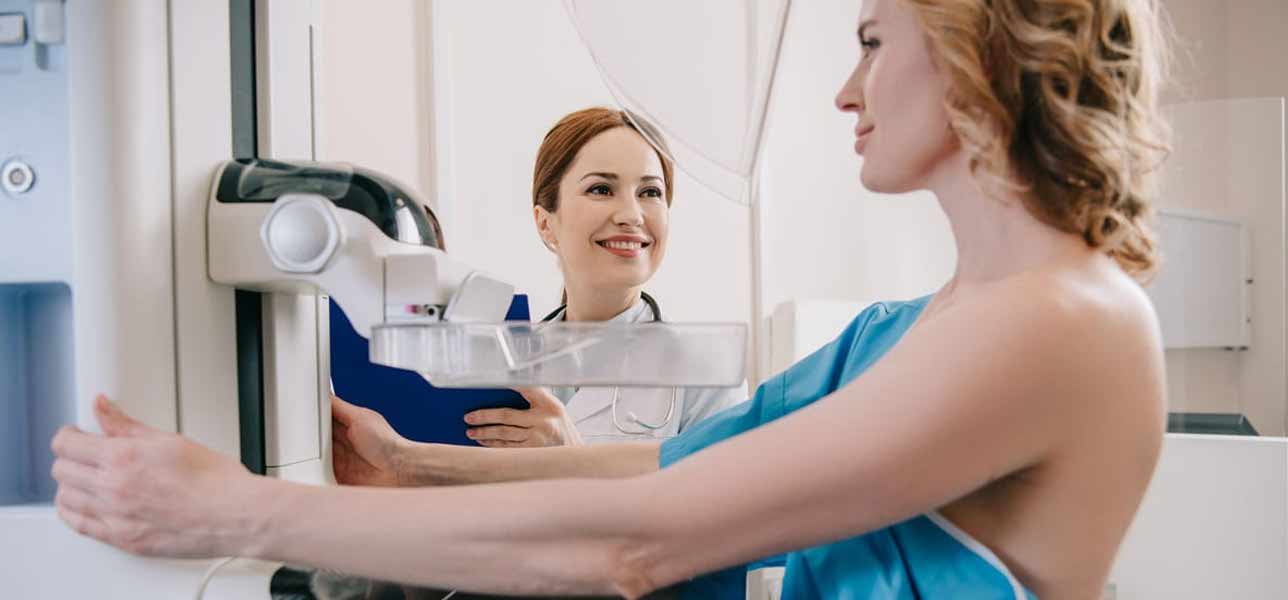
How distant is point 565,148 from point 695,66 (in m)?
1.02

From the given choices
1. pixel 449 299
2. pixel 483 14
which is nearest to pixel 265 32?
pixel 449 299

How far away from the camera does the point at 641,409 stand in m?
1.56

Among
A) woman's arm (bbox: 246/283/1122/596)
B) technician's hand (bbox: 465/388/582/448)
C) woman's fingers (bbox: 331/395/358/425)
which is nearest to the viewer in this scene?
woman's arm (bbox: 246/283/1122/596)

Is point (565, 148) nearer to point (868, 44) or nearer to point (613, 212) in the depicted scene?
point (613, 212)

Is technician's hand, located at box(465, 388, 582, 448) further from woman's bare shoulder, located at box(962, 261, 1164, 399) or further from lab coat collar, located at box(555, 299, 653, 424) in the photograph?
woman's bare shoulder, located at box(962, 261, 1164, 399)

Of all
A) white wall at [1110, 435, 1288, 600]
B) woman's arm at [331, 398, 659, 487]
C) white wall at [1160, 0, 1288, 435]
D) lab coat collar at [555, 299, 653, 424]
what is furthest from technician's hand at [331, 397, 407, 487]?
white wall at [1160, 0, 1288, 435]

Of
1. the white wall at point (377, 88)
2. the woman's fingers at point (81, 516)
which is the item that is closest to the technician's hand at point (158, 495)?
the woman's fingers at point (81, 516)

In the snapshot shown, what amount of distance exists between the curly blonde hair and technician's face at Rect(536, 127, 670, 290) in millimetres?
1002

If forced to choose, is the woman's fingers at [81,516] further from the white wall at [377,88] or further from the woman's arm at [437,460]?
the white wall at [377,88]

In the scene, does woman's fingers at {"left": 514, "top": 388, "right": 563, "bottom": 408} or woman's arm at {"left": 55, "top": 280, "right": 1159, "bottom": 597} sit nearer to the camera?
woman's arm at {"left": 55, "top": 280, "right": 1159, "bottom": 597}

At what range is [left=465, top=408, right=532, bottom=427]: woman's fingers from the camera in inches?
49.0

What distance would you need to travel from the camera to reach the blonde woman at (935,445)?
1.71 feet

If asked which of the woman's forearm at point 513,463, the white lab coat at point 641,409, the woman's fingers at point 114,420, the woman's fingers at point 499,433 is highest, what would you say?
the woman's fingers at point 114,420

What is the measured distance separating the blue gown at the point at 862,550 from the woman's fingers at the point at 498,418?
37cm
